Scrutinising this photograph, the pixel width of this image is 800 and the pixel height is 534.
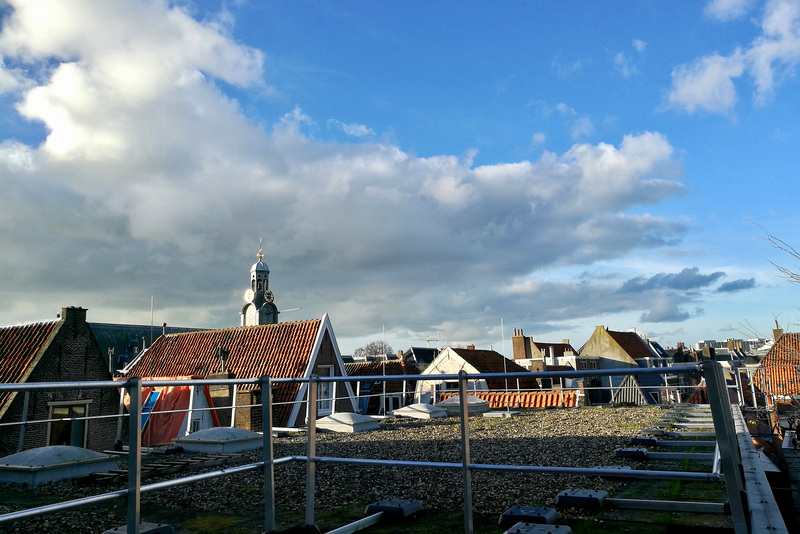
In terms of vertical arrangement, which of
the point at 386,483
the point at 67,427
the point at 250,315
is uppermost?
the point at 250,315

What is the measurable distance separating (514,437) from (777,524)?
32.3 feet

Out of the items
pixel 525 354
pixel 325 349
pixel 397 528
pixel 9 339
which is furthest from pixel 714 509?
pixel 525 354

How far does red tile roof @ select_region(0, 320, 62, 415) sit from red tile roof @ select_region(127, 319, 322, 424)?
21.1 ft

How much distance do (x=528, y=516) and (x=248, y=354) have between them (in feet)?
72.1

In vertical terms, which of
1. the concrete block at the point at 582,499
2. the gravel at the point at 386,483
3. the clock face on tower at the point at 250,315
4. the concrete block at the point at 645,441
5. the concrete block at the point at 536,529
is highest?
the clock face on tower at the point at 250,315

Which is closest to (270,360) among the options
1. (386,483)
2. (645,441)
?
(645,441)

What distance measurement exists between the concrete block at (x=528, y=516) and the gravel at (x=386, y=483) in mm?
636

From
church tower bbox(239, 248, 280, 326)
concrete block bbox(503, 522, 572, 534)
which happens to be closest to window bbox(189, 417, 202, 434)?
concrete block bbox(503, 522, 572, 534)

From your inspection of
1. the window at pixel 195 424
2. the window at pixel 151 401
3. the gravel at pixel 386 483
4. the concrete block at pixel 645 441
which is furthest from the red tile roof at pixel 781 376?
the window at pixel 151 401

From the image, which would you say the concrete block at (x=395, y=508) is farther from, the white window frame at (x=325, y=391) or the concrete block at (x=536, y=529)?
the white window frame at (x=325, y=391)

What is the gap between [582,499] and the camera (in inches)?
220

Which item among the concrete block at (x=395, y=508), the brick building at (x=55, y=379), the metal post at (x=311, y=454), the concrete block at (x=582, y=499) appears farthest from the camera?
the brick building at (x=55, y=379)

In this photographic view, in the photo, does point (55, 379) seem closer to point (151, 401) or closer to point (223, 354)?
point (151, 401)

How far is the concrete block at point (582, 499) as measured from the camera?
18.2 feet
